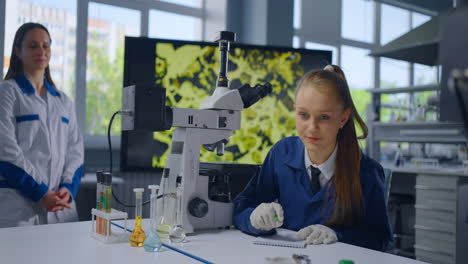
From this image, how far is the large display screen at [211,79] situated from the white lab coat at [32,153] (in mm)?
634

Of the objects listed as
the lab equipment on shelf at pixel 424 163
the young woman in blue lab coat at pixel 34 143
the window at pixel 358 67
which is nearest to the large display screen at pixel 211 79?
the young woman in blue lab coat at pixel 34 143

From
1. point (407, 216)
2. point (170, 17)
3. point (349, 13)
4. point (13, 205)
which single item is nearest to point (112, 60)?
point (170, 17)

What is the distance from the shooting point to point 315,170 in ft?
5.10

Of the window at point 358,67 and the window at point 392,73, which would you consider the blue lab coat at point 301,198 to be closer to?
the window at point 358,67

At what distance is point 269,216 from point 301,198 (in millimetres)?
246

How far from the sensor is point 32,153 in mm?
2301

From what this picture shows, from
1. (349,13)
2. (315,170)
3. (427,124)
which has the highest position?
(349,13)

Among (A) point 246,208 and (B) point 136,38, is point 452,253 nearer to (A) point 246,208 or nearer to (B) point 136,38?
(A) point 246,208

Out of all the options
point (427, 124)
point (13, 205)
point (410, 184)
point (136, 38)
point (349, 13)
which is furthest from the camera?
point (349, 13)

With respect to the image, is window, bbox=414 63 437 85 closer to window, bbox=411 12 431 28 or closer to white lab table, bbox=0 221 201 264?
window, bbox=411 12 431 28

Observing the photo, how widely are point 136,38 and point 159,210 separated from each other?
1.87m

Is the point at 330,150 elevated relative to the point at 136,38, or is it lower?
lower

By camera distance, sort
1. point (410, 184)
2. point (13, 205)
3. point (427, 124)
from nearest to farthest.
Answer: point (13, 205), point (427, 124), point (410, 184)

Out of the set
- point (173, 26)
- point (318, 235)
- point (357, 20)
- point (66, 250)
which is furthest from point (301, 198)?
point (357, 20)
